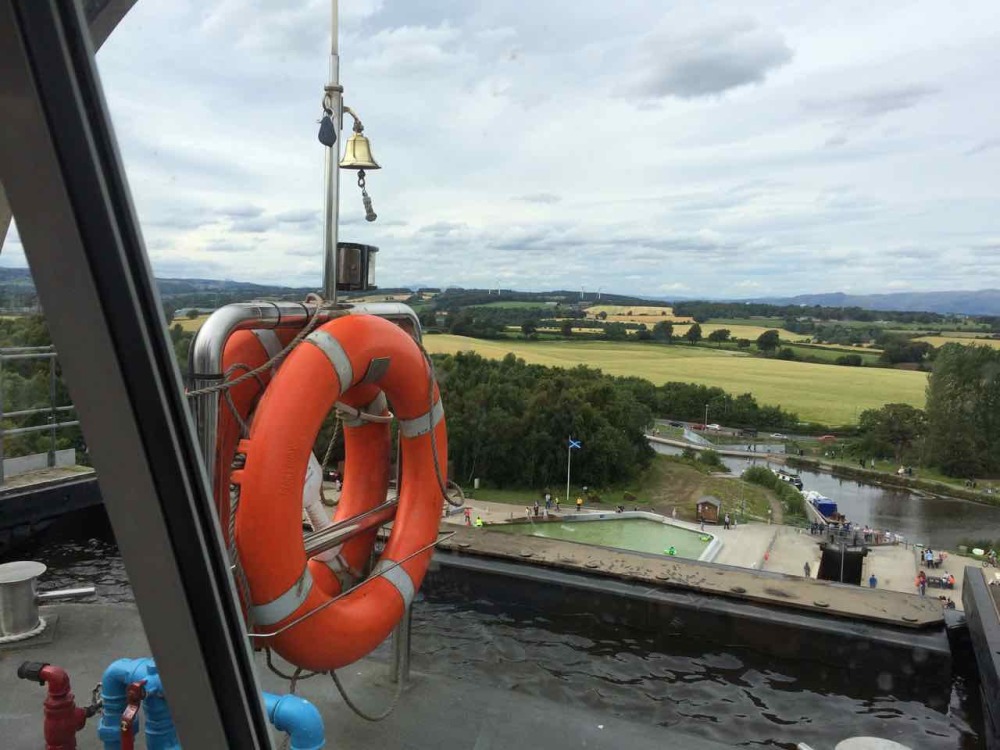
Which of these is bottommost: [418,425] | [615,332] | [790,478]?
[790,478]

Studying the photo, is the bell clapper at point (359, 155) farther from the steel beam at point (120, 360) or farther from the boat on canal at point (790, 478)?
the boat on canal at point (790, 478)

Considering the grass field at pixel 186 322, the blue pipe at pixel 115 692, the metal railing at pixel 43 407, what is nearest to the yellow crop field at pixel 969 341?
the blue pipe at pixel 115 692

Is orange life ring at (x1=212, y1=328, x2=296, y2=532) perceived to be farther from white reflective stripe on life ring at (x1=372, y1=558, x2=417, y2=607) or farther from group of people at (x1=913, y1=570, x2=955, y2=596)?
group of people at (x1=913, y1=570, x2=955, y2=596)

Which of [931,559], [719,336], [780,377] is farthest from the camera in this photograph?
[719,336]

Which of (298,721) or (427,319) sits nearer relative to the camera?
(298,721)

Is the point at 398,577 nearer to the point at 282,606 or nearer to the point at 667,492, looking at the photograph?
the point at 282,606

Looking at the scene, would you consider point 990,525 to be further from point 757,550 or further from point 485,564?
point 485,564

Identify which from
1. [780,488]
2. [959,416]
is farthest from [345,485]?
[959,416]
